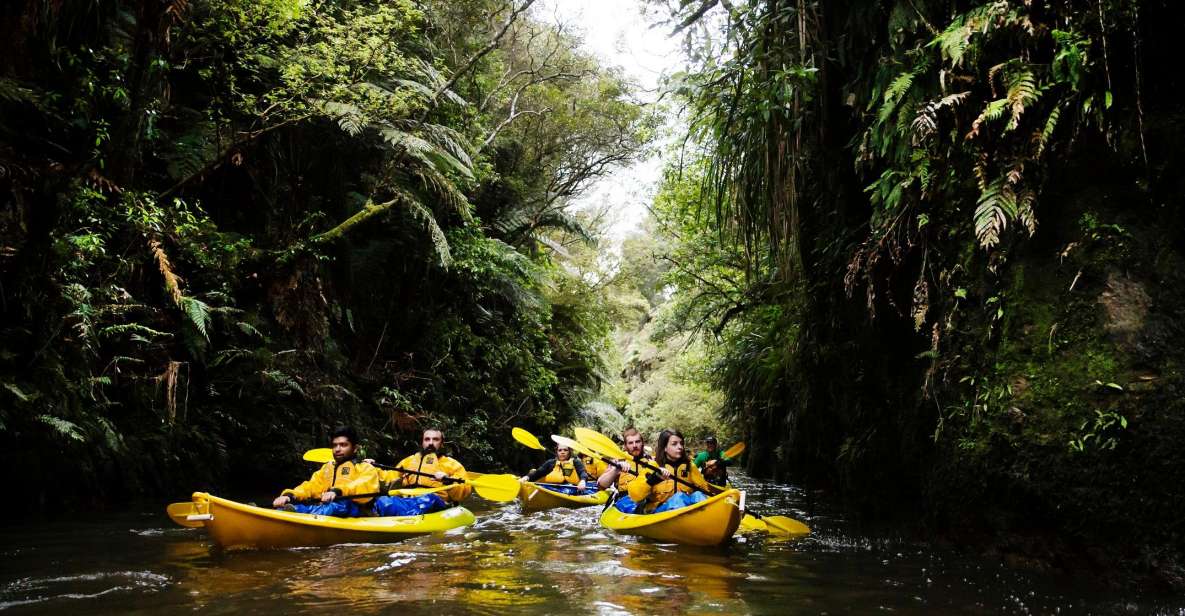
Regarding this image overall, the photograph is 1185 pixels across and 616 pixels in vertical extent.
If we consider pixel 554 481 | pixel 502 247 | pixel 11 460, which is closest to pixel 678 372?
pixel 502 247

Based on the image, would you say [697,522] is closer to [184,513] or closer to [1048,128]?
[1048,128]

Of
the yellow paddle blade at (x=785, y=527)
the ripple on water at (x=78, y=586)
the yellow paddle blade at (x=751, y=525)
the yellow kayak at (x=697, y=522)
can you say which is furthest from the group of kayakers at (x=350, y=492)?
the yellow paddle blade at (x=785, y=527)

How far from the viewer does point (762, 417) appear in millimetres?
13406

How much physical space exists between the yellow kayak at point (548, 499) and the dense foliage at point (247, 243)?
2490 millimetres

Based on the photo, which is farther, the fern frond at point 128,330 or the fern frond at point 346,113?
the fern frond at point 346,113

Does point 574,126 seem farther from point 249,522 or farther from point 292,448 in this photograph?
point 249,522

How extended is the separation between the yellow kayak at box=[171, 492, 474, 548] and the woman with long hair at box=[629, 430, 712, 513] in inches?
76.3

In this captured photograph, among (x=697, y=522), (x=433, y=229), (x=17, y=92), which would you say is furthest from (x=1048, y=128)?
(x=433, y=229)

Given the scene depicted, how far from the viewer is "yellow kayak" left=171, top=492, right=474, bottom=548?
512 centimetres

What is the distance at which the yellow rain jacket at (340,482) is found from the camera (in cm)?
628

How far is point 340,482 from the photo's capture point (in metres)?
6.33

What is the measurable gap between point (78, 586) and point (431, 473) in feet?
12.1

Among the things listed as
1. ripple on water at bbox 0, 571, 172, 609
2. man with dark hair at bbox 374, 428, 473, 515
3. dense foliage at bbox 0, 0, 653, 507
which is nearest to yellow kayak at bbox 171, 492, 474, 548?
man with dark hair at bbox 374, 428, 473, 515

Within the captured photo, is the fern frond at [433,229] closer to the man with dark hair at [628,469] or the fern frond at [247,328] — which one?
the fern frond at [247,328]
